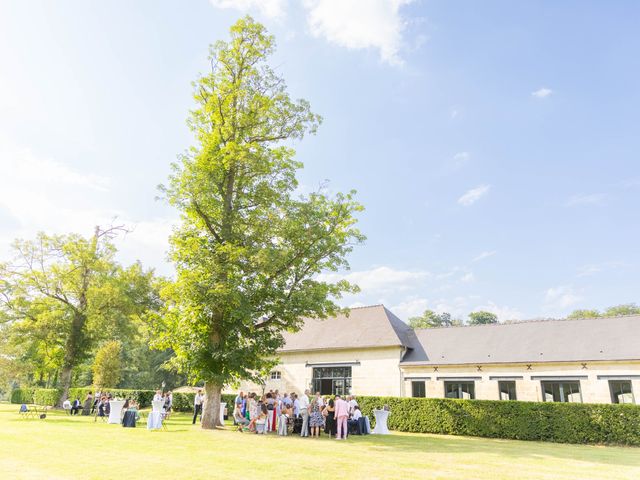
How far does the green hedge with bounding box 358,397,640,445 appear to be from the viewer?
611 inches

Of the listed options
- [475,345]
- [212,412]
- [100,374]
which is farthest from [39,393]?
[475,345]

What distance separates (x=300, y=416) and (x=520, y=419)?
339 inches

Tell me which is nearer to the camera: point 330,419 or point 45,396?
point 330,419

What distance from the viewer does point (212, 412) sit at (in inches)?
644

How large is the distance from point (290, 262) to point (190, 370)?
18.0 ft

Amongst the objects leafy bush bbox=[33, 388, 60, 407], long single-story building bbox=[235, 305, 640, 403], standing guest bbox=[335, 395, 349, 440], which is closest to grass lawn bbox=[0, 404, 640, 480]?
standing guest bbox=[335, 395, 349, 440]

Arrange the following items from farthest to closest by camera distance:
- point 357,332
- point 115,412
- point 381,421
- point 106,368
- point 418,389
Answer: point 106,368
point 357,332
point 418,389
point 115,412
point 381,421

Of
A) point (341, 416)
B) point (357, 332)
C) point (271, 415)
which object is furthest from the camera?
point (357, 332)

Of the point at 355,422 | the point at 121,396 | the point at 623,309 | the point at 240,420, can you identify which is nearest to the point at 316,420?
the point at 355,422

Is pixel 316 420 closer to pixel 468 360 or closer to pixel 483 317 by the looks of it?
pixel 468 360

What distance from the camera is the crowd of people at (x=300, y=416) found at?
48.1 ft

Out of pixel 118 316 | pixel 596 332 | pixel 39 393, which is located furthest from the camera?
pixel 39 393

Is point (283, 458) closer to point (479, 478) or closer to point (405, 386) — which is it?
point (479, 478)

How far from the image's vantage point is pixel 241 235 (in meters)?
17.0
